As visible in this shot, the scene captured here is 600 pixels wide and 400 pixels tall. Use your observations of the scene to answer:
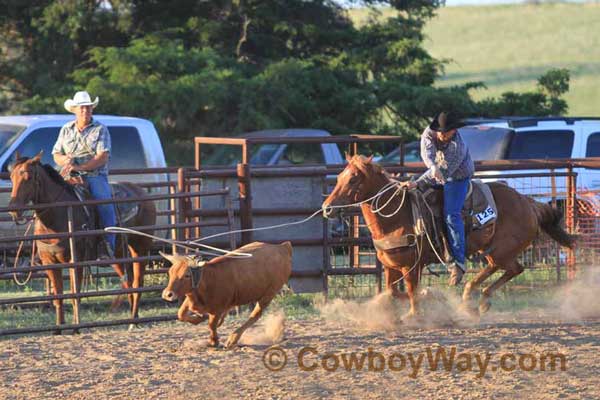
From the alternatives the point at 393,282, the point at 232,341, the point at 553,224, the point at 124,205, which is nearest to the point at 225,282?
the point at 232,341

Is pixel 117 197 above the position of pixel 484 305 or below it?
above

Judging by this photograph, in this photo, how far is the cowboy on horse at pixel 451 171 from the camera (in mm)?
9734

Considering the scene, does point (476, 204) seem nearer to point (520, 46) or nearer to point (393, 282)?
point (393, 282)

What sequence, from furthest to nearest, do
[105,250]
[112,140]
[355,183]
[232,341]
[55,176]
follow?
[112,140] < [105,250] < [55,176] < [355,183] < [232,341]

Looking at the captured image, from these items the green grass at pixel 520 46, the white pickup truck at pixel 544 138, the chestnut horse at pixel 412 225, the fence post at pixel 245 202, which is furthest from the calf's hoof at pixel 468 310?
the green grass at pixel 520 46

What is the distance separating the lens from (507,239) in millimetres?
10336

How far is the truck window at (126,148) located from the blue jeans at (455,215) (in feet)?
17.0

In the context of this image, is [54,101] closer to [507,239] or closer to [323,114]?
[323,114]

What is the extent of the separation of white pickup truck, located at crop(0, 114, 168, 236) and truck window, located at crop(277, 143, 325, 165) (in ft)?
11.9

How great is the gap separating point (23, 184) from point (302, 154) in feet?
26.2

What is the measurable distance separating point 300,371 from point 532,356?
1.74 m

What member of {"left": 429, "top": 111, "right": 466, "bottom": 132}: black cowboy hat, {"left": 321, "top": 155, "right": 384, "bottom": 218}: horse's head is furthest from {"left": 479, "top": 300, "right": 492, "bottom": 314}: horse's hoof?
{"left": 429, "top": 111, "right": 466, "bottom": 132}: black cowboy hat

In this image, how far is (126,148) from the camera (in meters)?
13.9

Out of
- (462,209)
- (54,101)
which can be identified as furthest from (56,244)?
(54,101)
